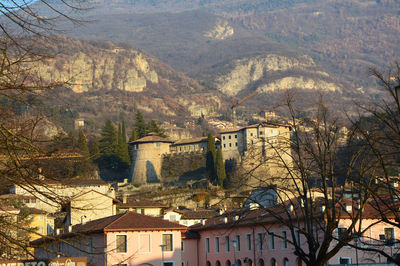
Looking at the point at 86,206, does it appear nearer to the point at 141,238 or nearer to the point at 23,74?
the point at 23,74

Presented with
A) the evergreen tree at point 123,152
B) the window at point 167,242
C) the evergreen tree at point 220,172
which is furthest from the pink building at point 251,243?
the evergreen tree at point 123,152

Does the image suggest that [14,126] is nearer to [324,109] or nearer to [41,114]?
[41,114]

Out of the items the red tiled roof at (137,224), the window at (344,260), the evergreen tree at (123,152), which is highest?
the evergreen tree at (123,152)

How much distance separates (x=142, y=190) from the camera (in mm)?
126688

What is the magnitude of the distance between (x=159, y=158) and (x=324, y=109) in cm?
11514

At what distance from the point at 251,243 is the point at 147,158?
81.7 metres

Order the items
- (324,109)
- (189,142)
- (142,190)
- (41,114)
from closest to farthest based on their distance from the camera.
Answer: (41,114) → (324,109) → (142,190) → (189,142)

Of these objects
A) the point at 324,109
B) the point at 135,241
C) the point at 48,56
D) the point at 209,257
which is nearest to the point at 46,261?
the point at 48,56

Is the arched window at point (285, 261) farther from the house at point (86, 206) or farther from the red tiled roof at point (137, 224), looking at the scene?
the house at point (86, 206)

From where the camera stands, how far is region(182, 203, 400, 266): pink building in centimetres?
Answer: 4730

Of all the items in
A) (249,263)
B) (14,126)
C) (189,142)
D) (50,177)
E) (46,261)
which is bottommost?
(249,263)

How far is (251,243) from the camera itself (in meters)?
55.5

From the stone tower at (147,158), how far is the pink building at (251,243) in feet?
239

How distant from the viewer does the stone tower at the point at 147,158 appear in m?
136
